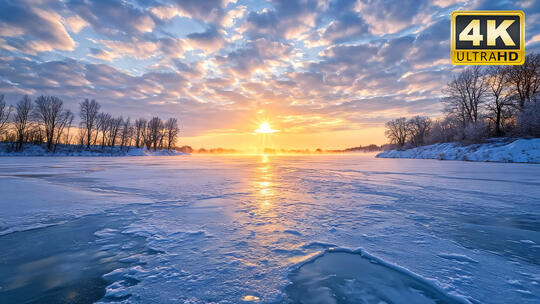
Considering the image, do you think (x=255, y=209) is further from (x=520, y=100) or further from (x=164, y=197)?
(x=520, y=100)

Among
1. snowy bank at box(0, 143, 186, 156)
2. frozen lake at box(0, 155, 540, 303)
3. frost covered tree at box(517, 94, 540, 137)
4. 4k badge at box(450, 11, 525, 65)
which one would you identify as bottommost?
frozen lake at box(0, 155, 540, 303)

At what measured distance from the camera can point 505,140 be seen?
17000 millimetres

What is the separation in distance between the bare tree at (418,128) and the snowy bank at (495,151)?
79.7 ft

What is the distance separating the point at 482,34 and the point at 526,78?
1898 cm

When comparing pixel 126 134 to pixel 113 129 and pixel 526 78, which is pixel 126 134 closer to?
pixel 113 129

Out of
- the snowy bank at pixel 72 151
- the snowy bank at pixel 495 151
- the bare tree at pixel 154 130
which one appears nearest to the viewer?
the snowy bank at pixel 495 151

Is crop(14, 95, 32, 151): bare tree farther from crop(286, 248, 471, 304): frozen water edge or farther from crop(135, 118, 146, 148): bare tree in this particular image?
crop(286, 248, 471, 304): frozen water edge

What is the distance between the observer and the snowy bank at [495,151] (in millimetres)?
14055

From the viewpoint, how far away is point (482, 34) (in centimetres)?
995

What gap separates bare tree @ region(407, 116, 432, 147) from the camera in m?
44.8

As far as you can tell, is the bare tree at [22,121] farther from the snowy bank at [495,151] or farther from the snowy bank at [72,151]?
the snowy bank at [495,151]

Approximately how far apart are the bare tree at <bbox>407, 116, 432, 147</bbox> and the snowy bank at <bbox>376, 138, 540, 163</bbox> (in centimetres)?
2428

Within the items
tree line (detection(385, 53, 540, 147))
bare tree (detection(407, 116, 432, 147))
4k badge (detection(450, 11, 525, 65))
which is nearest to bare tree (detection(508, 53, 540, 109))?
tree line (detection(385, 53, 540, 147))

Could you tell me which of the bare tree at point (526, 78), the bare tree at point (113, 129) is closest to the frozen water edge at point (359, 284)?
the bare tree at point (526, 78)
